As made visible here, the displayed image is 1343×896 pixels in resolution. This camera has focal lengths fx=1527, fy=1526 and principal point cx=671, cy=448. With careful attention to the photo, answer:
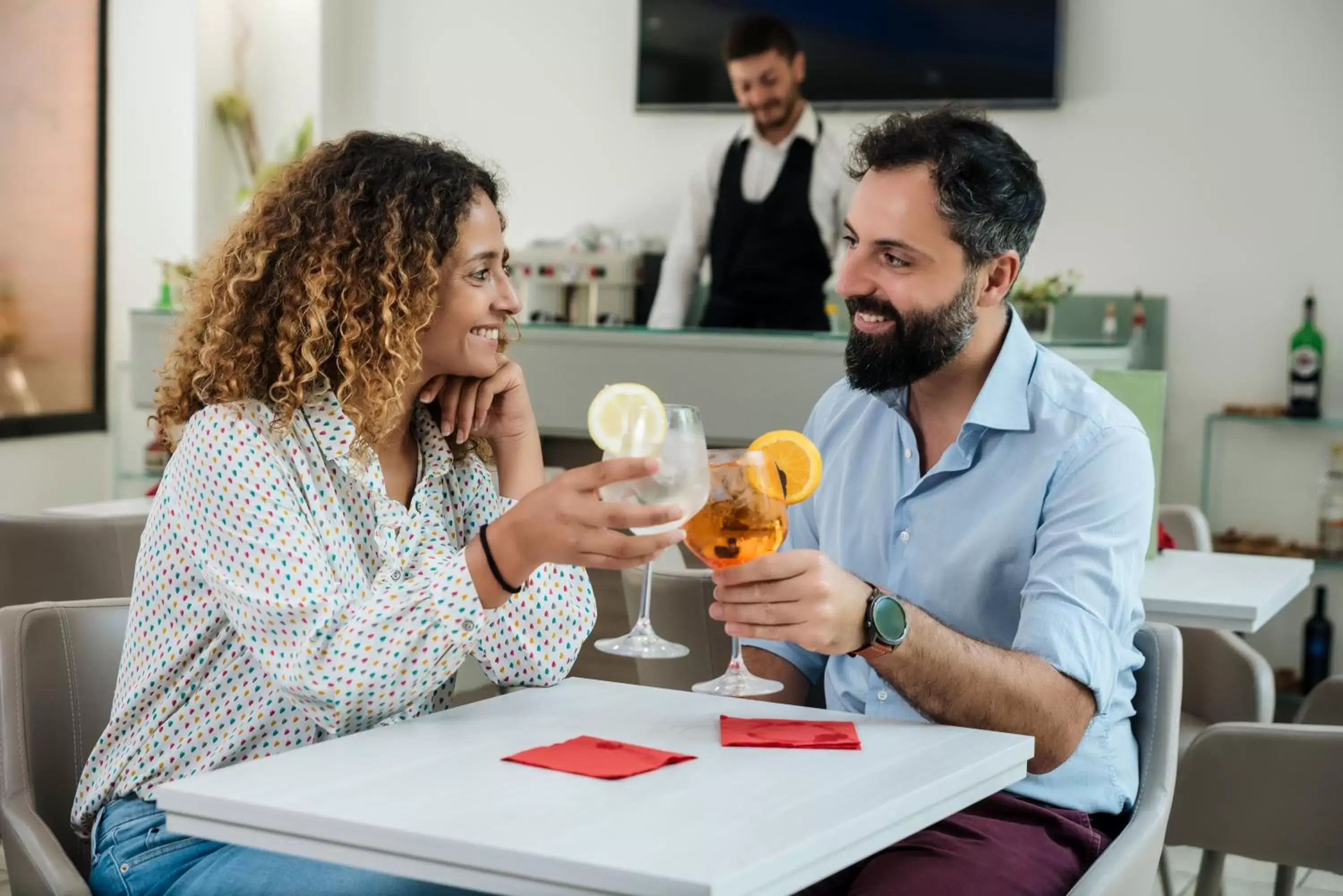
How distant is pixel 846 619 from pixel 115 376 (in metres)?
5.42

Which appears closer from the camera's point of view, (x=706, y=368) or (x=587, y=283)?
(x=706, y=368)

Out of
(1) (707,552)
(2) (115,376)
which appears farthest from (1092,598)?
(2) (115,376)

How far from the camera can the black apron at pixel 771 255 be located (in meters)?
4.93

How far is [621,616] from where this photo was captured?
139 inches

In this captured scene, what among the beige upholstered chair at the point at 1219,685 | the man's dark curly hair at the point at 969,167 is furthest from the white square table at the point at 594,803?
the beige upholstered chair at the point at 1219,685

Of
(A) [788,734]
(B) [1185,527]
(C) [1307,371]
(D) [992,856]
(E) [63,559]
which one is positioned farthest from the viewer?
(C) [1307,371]

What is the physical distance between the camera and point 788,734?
147 cm

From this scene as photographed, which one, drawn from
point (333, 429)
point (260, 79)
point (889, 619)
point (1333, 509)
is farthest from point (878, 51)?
point (889, 619)

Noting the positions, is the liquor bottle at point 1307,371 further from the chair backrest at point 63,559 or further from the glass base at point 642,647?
the chair backrest at point 63,559

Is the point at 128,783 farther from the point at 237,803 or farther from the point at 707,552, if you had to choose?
the point at 707,552

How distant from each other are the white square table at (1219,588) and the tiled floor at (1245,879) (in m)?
0.63

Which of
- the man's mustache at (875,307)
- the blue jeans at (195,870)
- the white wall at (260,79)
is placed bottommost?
the blue jeans at (195,870)

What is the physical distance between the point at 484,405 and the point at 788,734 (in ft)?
2.12

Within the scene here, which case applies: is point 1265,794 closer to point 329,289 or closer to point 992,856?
point 992,856
